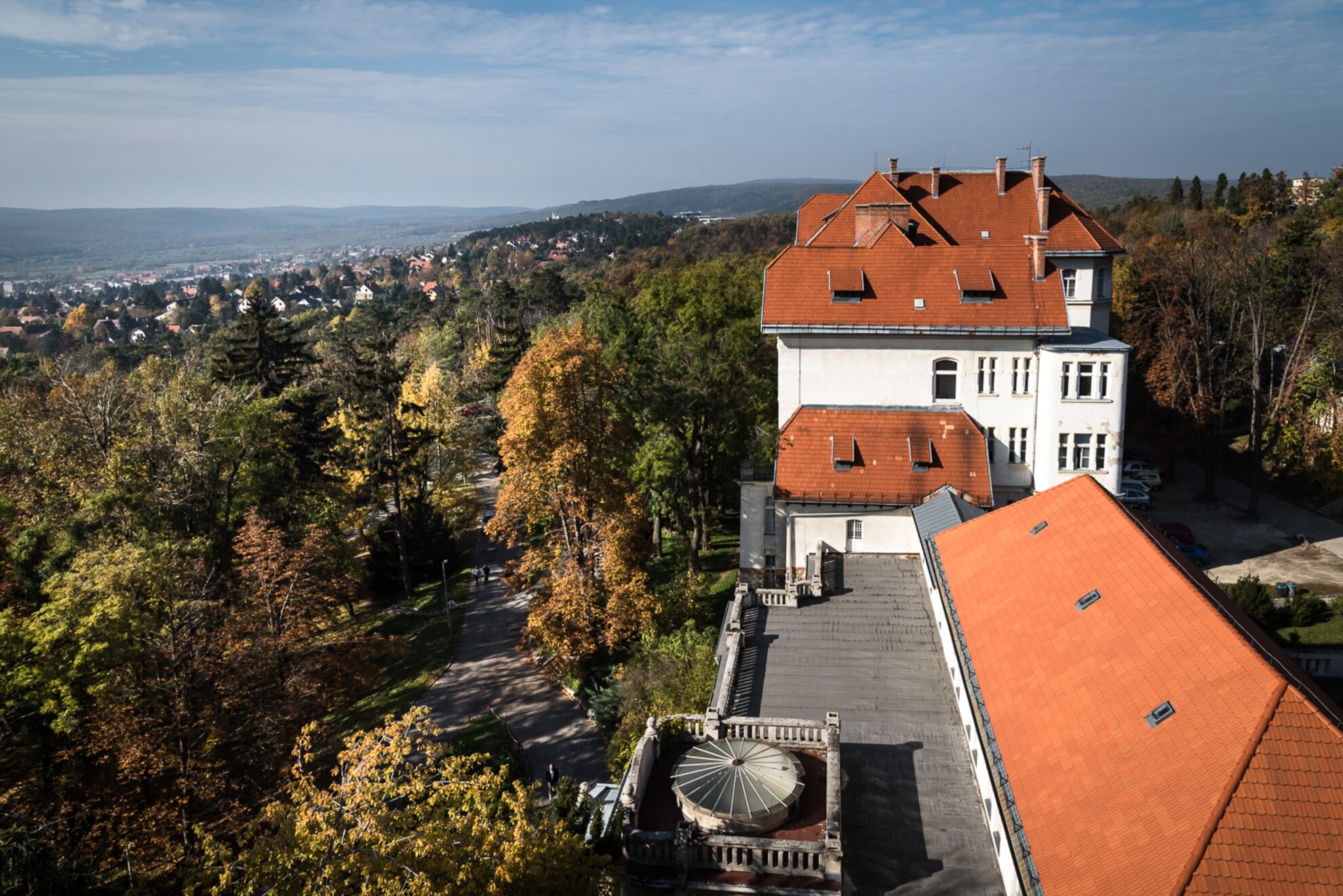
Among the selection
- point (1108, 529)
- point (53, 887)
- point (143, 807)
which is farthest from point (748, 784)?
point (143, 807)

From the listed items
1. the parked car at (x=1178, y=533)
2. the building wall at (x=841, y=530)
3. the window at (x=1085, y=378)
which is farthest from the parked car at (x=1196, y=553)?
the building wall at (x=841, y=530)

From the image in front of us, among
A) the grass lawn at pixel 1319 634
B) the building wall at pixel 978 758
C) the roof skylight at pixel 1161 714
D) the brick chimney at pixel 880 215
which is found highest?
the brick chimney at pixel 880 215

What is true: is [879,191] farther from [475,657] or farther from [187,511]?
[187,511]

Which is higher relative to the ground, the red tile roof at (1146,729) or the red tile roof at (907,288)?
the red tile roof at (907,288)

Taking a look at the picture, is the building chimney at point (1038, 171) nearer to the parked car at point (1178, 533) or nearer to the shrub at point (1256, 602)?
the parked car at point (1178, 533)

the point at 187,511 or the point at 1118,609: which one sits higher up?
the point at 1118,609

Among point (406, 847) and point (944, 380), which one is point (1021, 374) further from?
point (406, 847)
